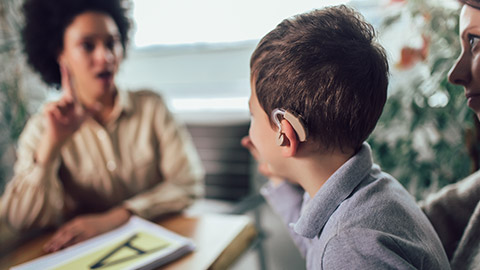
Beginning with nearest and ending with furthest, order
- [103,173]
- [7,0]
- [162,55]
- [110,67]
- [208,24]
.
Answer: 1. [208,24]
2. [110,67]
3. [103,173]
4. [7,0]
5. [162,55]

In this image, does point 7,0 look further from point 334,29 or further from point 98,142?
point 334,29

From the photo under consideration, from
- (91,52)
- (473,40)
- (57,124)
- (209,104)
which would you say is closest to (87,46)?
(91,52)

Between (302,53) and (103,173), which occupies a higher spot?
(302,53)

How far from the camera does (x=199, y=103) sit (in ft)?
7.27

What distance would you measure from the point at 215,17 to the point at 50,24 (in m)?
0.81

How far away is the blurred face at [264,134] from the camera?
0.51m

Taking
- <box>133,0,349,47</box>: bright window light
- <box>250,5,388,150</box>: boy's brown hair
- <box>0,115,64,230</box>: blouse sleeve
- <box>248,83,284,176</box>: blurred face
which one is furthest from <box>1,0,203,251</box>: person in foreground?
<box>250,5,388,150</box>: boy's brown hair

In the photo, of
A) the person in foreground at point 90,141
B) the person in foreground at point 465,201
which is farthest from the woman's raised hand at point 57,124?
the person in foreground at point 465,201

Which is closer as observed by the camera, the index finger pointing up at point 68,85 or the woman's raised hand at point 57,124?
the woman's raised hand at point 57,124

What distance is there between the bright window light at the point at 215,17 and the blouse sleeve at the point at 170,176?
1.53 ft

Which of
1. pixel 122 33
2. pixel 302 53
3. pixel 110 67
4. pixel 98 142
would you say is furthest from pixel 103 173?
pixel 302 53

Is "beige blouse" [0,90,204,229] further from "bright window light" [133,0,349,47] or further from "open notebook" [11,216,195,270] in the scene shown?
"bright window light" [133,0,349,47]

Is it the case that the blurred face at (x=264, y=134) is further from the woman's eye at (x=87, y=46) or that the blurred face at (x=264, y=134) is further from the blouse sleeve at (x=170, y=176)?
the woman's eye at (x=87, y=46)

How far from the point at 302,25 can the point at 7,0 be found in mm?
1631
